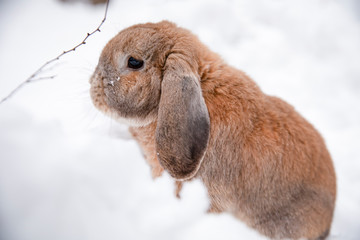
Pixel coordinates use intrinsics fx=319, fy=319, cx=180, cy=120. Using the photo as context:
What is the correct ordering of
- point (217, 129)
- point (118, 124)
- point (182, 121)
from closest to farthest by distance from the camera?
point (182, 121), point (217, 129), point (118, 124)

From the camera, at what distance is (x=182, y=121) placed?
269 centimetres

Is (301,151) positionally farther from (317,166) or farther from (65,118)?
(65,118)

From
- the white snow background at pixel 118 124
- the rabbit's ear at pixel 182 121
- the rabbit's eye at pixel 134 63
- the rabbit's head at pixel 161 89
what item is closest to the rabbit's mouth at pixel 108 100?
the rabbit's head at pixel 161 89

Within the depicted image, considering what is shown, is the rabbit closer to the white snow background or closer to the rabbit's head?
the rabbit's head

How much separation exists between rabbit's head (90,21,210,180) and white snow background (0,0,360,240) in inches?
23.2

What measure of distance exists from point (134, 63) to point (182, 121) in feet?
2.39

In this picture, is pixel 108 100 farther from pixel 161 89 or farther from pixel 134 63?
pixel 161 89

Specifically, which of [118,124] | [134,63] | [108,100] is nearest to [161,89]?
[134,63]

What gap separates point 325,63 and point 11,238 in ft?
16.8

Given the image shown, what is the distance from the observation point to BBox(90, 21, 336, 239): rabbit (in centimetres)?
275

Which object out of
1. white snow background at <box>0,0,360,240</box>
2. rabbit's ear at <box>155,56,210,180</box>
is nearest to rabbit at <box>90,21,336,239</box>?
rabbit's ear at <box>155,56,210,180</box>

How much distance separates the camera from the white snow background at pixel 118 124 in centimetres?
307

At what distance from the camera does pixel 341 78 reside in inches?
208

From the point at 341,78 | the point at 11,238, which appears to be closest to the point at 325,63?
the point at 341,78
